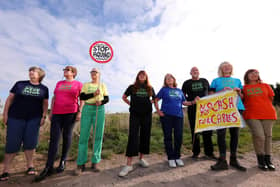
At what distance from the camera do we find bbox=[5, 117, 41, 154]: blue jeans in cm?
305

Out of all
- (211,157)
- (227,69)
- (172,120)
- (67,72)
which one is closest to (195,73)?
(227,69)

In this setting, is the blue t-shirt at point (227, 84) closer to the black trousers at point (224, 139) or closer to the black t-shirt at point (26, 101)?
the black trousers at point (224, 139)

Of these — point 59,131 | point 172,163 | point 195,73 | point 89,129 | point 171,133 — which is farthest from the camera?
point 195,73

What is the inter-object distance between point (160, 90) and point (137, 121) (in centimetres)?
107

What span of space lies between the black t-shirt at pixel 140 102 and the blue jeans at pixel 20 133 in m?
2.14

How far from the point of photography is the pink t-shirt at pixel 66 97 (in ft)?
10.8

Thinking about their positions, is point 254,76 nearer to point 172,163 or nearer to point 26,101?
point 172,163

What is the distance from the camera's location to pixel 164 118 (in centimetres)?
376

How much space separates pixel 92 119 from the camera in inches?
136

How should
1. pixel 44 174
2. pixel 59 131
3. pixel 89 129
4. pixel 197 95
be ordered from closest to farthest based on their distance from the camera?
pixel 44 174
pixel 59 131
pixel 89 129
pixel 197 95

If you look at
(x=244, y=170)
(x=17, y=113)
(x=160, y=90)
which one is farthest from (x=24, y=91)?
(x=244, y=170)

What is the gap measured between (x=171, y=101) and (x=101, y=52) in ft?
7.21

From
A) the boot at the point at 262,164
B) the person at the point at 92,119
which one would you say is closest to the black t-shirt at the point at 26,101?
the person at the point at 92,119

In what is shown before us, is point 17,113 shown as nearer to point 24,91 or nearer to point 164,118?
point 24,91
